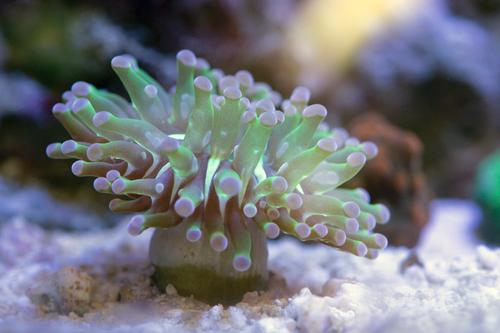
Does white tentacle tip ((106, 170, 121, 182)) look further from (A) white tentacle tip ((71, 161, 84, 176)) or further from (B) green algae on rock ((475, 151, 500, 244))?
(B) green algae on rock ((475, 151, 500, 244))

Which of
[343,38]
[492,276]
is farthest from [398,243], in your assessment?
[343,38]

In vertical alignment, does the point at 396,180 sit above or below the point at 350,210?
above

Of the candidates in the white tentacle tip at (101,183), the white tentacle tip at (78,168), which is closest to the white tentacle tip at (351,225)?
the white tentacle tip at (101,183)

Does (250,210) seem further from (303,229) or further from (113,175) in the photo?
(113,175)

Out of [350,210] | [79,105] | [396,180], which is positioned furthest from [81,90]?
[396,180]

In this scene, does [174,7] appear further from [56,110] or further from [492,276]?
[492,276]

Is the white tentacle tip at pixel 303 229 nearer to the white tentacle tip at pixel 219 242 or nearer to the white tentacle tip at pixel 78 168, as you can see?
the white tentacle tip at pixel 219 242
